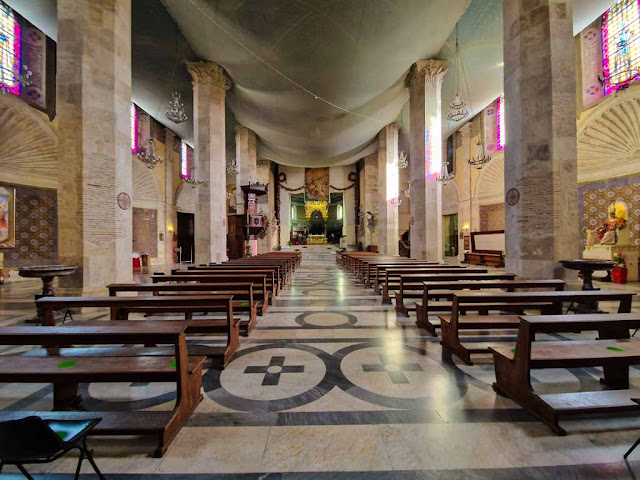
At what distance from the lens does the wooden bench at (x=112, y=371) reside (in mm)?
1632

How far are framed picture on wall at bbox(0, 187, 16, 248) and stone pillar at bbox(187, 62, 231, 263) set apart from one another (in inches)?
252

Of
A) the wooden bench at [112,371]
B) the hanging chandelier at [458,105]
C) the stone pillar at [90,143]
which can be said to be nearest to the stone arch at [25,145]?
the stone pillar at [90,143]

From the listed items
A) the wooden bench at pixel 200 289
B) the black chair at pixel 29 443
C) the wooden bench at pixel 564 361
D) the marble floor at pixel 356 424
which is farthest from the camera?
the wooden bench at pixel 200 289

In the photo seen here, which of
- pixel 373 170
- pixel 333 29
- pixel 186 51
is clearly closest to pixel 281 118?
pixel 186 51

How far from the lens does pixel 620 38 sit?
26.4 ft

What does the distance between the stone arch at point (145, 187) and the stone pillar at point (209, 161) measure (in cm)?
671

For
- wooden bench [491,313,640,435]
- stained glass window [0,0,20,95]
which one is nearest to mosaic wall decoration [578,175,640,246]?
wooden bench [491,313,640,435]

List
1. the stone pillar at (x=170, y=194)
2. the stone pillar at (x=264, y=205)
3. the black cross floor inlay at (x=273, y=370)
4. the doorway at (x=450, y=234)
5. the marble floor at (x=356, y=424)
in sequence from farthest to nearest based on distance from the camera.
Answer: the stone pillar at (x=264, y=205) < the doorway at (x=450, y=234) < the stone pillar at (x=170, y=194) < the black cross floor inlay at (x=273, y=370) < the marble floor at (x=356, y=424)

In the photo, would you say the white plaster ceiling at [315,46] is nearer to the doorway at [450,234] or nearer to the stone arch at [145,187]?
the stone arch at [145,187]

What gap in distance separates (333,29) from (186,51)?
5.26 m

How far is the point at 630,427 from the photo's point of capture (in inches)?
70.2

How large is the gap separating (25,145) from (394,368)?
13944 mm

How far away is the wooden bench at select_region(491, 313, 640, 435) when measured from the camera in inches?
70.0

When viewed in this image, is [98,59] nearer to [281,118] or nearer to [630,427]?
[630,427]
